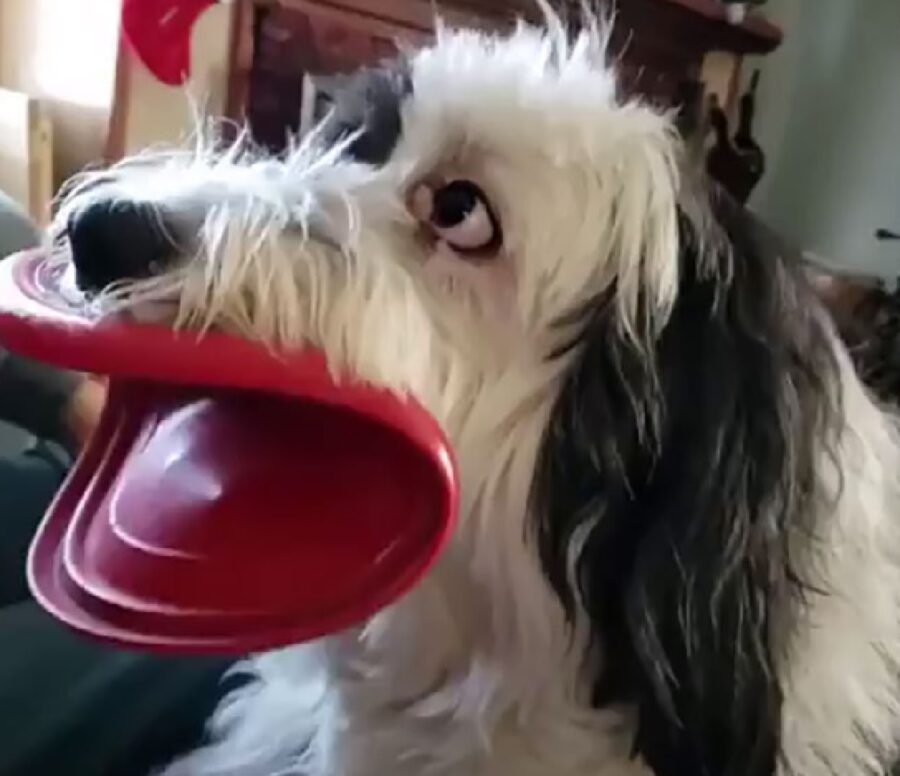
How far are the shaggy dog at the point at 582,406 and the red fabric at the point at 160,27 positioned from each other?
420 mm

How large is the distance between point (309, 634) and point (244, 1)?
6.28 ft

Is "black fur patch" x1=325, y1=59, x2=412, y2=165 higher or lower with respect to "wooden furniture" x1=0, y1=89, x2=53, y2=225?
higher

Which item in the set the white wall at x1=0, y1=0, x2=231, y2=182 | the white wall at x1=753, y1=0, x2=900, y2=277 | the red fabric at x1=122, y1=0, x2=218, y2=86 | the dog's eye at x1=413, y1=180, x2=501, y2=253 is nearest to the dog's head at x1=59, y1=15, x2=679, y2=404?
the dog's eye at x1=413, y1=180, x2=501, y2=253

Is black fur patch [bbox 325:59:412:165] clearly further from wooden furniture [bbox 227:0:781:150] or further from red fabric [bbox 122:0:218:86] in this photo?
wooden furniture [bbox 227:0:781:150]

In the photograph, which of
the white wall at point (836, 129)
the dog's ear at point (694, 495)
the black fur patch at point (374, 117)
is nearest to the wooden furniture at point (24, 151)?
the white wall at point (836, 129)

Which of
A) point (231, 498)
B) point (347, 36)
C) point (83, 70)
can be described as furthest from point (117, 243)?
point (83, 70)

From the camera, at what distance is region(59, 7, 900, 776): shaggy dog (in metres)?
0.77

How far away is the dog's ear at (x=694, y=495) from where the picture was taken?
77 cm

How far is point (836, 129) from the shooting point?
10.1ft

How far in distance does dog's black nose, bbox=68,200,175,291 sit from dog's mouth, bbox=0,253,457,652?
2cm

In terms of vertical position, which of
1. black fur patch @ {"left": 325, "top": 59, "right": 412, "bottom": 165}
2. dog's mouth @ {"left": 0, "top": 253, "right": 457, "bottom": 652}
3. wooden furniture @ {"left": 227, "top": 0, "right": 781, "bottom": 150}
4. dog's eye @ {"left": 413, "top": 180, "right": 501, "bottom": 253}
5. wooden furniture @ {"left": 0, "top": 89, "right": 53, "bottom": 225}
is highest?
black fur patch @ {"left": 325, "top": 59, "right": 412, "bottom": 165}

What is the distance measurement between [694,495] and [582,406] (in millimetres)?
69

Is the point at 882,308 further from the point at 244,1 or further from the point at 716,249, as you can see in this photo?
the point at 716,249

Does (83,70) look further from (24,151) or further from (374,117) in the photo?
(374,117)
